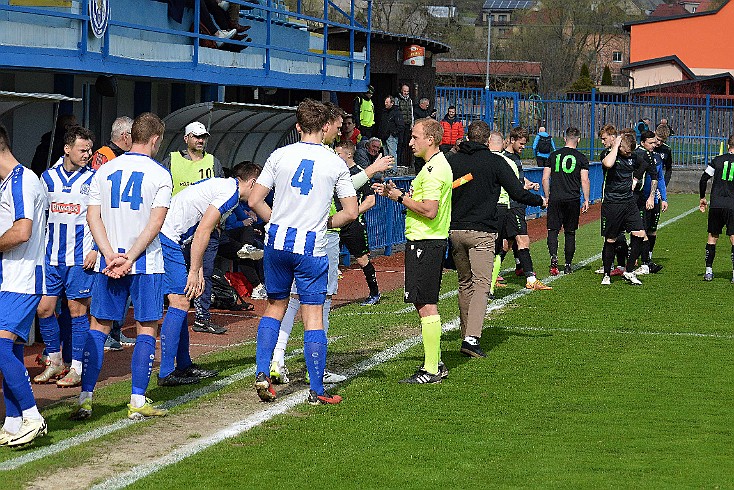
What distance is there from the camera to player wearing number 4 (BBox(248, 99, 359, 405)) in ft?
26.8

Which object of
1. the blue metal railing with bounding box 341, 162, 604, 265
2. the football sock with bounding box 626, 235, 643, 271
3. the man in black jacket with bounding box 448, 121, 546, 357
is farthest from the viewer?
the blue metal railing with bounding box 341, 162, 604, 265

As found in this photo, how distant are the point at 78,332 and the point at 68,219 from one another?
3.00 ft

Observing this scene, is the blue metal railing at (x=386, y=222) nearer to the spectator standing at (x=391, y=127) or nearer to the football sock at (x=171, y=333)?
the spectator standing at (x=391, y=127)

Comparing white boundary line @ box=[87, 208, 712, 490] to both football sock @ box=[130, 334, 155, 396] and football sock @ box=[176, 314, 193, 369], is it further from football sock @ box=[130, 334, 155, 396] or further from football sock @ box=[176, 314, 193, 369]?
football sock @ box=[176, 314, 193, 369]

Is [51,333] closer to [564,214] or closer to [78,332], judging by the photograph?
[78,332]

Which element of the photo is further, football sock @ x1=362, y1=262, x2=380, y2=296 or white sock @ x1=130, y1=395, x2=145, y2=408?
football sock @ x1=362, y1=262, x2=380, y2=296

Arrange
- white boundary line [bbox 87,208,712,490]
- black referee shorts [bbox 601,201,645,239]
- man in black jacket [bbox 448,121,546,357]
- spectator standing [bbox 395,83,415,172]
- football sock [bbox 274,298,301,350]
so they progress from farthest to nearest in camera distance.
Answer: spectator standing [bbox 395,83,415,172] < black referee shorts [bbox 601,201,645,239] < man in black jacket [bbox 448,121,546,357] < football sock [bbox 274,298,301,350] < white boundary line [bbox 87,208,712,490]

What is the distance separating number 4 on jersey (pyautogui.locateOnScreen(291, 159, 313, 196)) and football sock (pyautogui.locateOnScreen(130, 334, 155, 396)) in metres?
1.48

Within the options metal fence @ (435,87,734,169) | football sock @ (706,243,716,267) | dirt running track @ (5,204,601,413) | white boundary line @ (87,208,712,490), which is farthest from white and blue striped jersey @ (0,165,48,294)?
metal fence @ (435,87,734,169)

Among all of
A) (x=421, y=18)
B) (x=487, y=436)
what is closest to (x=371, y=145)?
(x=487, y=436)

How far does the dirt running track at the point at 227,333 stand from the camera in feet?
30.2

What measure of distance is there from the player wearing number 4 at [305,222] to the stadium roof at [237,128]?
16.1 ft

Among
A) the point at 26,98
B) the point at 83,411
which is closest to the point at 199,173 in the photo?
the point at 26,98

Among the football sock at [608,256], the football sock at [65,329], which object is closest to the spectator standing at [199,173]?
the football sock at [65,329]
